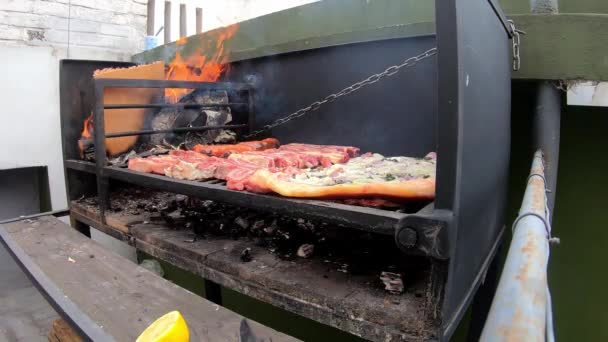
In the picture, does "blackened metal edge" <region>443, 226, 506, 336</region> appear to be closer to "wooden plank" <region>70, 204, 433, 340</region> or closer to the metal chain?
"wooden plank" <region>70, 204, 433, 340</region>

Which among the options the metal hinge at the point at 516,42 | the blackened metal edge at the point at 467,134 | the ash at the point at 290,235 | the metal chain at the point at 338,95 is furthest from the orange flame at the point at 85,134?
the metal hinge at the point at 516,42

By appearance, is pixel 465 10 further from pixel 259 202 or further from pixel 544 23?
pixel 544 23

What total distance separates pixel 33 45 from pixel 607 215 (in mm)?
6797

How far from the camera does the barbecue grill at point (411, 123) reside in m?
1.42

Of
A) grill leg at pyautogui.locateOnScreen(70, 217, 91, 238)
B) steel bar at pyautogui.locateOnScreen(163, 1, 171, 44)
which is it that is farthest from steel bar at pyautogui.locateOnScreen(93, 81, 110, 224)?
steel bar at pyautogui.locateOnScreen(163, 1, 171, 44)

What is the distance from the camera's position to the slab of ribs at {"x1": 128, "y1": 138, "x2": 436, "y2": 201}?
1921 mm

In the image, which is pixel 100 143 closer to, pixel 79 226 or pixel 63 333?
pixel 79 226

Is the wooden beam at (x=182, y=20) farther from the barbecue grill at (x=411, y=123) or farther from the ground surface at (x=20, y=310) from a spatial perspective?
the ground surface at (x=20, y=310)

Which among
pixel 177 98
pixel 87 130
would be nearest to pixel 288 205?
pixel 87 130

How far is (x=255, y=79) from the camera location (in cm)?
465

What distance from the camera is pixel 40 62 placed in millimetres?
5293

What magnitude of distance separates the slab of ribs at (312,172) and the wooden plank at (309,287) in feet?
1.55

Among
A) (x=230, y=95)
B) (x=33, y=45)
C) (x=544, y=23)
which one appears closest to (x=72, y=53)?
(x=33, y=45)

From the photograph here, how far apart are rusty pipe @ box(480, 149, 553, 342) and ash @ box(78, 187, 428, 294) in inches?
42.2
